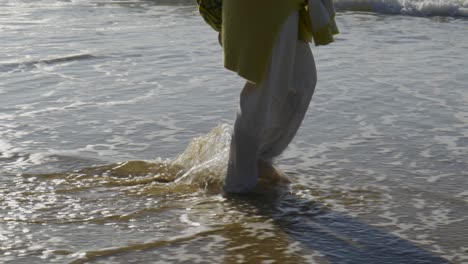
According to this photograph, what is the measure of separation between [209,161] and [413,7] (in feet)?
33.2

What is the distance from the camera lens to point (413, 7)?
48.1 feet

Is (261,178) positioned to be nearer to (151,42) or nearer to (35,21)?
(151,42)

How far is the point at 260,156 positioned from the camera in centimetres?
499

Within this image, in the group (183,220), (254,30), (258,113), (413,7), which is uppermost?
(254,30)

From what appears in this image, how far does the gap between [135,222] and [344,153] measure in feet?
6.07

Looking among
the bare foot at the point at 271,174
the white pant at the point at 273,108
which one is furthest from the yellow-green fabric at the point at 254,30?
the bare foot at the point at 271,174

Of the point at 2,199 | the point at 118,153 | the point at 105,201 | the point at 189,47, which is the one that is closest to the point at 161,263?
the point at 105,201

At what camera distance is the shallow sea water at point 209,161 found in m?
4.14

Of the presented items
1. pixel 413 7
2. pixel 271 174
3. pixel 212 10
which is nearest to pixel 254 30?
pixel 212 10

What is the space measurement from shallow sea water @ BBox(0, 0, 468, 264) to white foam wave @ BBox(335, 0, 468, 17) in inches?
156

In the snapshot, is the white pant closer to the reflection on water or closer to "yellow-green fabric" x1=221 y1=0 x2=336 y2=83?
"yellow-green fabric" x1=221 y1=0 x2=336 y2=83

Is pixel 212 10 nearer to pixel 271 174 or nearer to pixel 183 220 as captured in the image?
pixel 271 174

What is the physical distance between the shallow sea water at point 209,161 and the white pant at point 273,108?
7.0 inches

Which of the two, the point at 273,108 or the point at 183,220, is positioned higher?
the point at 273,108
